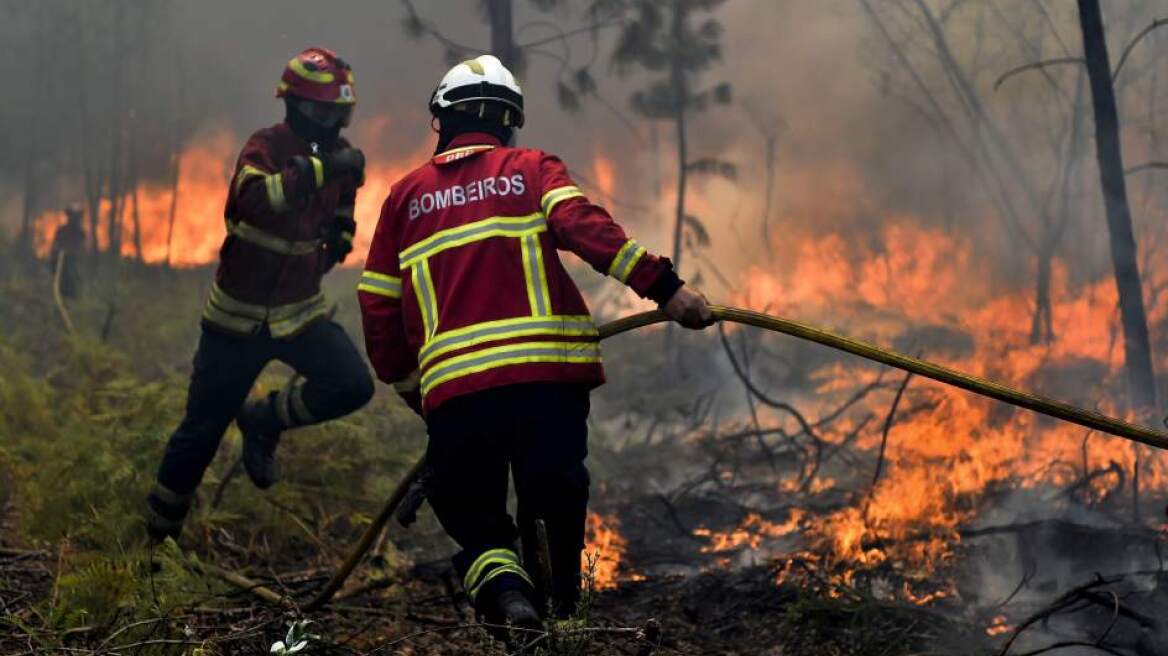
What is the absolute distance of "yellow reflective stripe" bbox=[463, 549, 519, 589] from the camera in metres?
3.02

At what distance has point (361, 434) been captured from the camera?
226 inches

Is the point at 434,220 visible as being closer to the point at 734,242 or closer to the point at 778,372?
the point at 778,372

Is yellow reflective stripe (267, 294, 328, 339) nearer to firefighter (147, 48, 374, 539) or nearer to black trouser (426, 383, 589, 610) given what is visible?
firefighter (147, 48, 374, 539)

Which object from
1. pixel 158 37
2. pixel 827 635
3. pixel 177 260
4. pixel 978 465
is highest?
pixel 158 37

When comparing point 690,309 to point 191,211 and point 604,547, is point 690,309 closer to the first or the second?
point 604,547

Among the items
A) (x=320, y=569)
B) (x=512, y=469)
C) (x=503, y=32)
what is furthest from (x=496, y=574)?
(x=503, y=32)

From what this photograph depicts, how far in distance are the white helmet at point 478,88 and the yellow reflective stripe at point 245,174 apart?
4.36ft

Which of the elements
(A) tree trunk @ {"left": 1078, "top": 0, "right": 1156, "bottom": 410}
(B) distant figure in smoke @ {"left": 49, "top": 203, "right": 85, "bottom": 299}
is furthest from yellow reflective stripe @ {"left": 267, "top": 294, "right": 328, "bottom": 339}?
(B) distant figure in smoke @ {"left": 49, "top": 203, "right": 85, "bottom": 299}

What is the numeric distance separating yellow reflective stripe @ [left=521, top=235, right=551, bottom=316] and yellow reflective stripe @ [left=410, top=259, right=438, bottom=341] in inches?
12.6

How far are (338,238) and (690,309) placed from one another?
2.53m

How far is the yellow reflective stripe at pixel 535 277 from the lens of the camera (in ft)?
10.1

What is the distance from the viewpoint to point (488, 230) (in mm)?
3119

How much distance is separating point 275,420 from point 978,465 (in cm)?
384

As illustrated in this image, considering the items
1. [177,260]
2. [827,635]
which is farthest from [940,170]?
[177,260]
